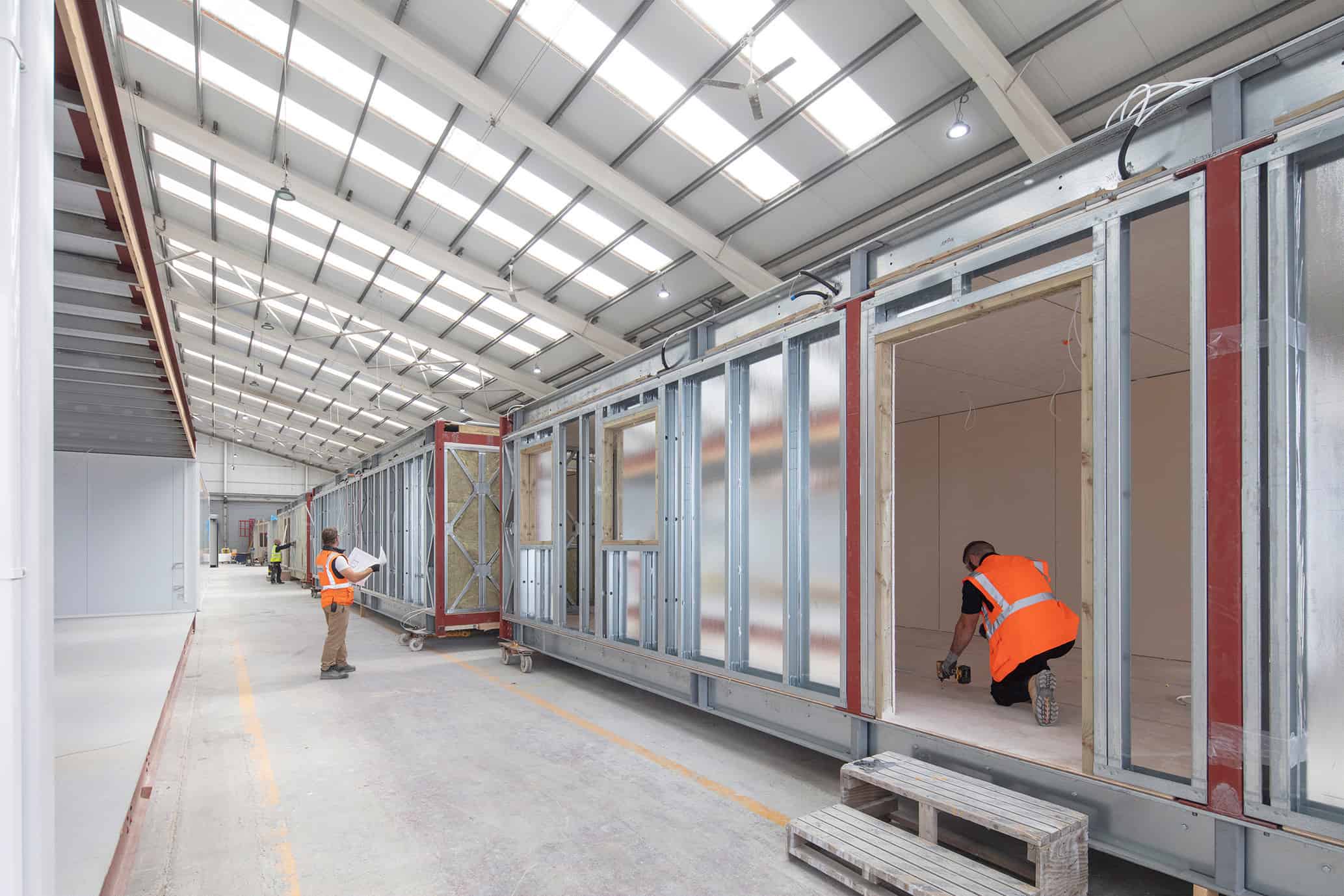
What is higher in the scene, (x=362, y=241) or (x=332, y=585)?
(x=362, y=241)

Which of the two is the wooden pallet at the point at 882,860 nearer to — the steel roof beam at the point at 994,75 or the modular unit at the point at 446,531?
the steel roof beam at the point at 994,75

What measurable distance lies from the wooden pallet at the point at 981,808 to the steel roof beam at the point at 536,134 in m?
7.31

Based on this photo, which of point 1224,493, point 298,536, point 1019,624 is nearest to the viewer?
point 1224,493

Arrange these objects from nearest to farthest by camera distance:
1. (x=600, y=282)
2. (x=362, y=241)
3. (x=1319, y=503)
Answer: (x=1319, y=503) → (x=600, y=282) → (x=362, y=241)

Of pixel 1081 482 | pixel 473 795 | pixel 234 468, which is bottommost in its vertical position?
pixel 473 795

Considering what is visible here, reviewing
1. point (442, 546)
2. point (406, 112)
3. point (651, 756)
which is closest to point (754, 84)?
point (651, 756)

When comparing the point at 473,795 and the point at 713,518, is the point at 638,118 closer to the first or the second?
the point at 713,518

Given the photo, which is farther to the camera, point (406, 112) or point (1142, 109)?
point (406, 112)

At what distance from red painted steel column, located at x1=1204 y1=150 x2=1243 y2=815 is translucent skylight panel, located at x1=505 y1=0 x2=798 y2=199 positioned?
6.81 metres

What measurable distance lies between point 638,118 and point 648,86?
56cm

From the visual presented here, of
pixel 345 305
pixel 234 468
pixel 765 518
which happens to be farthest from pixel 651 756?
pixel 234 468

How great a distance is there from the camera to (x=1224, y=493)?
3.36 meters

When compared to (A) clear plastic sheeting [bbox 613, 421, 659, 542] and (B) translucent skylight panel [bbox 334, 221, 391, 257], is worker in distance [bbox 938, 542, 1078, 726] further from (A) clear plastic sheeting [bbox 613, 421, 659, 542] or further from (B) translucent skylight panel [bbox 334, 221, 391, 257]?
(B) translucent skylight panel [bbox 334, 221, 391, 257]

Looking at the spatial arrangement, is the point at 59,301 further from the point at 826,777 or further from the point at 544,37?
the point at 544,37
